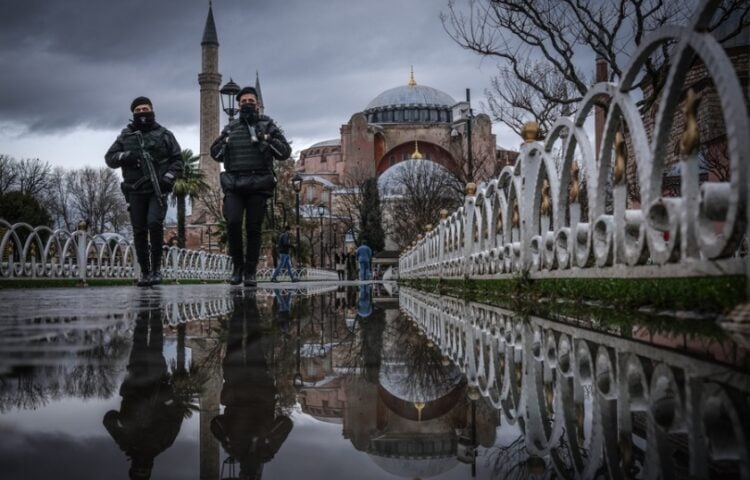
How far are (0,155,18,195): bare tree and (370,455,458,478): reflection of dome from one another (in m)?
50.3

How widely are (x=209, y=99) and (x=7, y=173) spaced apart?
67.2ft

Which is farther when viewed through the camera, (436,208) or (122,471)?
(436,208)

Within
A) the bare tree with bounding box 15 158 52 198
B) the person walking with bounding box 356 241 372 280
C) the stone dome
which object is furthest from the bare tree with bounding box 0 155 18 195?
the stone dome

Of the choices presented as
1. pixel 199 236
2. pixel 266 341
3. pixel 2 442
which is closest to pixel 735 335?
pixel 266 341

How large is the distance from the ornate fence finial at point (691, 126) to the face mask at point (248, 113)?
277 inches

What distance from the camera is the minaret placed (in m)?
62.3

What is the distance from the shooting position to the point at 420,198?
154ft

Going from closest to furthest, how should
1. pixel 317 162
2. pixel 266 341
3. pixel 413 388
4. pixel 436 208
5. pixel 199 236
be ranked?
pixel 413 388, pixel 266 341, pixel 436 208, pixel 199 236, pixel 317 162

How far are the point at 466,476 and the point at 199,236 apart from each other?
70.4 meters

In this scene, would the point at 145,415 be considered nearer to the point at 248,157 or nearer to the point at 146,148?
the point at 248,157

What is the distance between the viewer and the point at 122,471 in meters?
0.83

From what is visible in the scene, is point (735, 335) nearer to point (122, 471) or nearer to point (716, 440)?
point (716, 440)

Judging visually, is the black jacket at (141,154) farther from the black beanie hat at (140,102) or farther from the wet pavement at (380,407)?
the wet pavement at (380,407)

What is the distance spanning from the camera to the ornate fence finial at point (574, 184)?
387 centimetres
